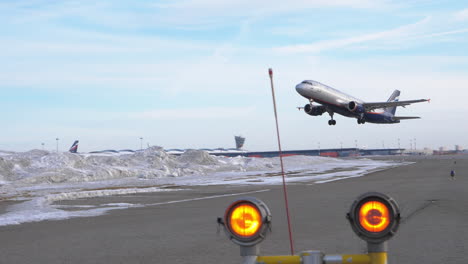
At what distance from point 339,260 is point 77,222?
55.3 ft

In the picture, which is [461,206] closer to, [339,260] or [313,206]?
[313,206]

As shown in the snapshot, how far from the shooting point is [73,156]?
73375 millimetres

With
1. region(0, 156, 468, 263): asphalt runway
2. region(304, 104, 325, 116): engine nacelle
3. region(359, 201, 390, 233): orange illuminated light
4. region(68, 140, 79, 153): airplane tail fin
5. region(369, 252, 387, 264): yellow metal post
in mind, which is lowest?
region(0, 156, 468, 263): asphalt runway

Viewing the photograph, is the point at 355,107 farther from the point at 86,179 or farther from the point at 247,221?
the point at 247,221

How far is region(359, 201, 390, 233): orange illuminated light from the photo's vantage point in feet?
10.5

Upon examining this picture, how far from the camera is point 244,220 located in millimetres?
3328

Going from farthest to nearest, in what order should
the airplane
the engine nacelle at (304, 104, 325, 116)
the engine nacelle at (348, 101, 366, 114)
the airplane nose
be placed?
the airplane nose → the airplane → the engine nacelle at (348, 101, 366, 114) → the engine nacelle at (304, 104, 325, 116)

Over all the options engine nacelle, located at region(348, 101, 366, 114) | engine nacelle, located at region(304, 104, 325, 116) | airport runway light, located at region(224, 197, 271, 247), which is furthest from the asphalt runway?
engine nacelle, located at region(348, 101, 366, 114)

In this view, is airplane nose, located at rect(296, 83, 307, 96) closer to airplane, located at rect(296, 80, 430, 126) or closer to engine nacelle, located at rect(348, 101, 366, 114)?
airplane, located at rect(296, 80, 430, 126)

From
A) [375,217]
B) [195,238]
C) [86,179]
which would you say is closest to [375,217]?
[375,217]

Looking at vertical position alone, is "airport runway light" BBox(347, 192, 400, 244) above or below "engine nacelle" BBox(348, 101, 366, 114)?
below

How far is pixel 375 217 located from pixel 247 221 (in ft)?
2.40

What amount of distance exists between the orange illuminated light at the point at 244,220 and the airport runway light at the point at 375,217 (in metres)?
0.55

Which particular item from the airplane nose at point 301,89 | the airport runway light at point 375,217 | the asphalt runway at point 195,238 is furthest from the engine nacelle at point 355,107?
the airport runway light at point 375,217
